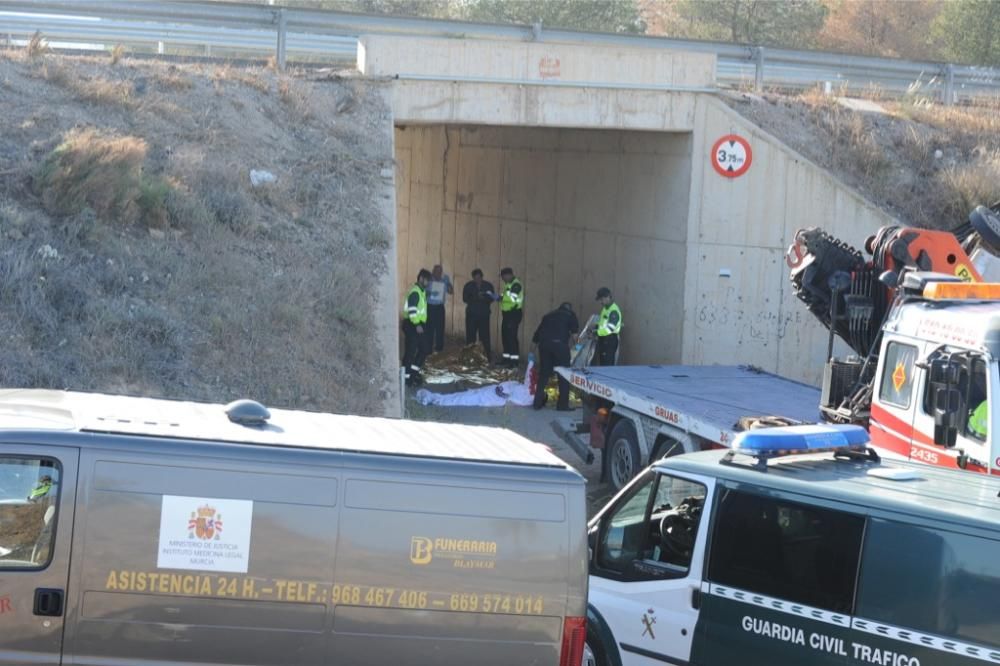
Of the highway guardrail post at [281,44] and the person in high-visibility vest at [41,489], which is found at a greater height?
the highway guardrail post at [281,44]

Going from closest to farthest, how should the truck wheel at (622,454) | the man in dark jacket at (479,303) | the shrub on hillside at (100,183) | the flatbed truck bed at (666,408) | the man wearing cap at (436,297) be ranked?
1. the flatbed truck bed at (666,408)
2. the truck wheel at (622,454)
3. the shrub on hillside at (100,183)
4. the man wearing cap at (436,297)
5. the man in dark jacket at (479,303)

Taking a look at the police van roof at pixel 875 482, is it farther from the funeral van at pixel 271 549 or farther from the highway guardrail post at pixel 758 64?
the highway guardrail post at pixel 758 64

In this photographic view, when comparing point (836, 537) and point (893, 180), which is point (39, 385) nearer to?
point (836, 537)

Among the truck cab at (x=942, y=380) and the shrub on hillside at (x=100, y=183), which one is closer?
the truck cab at (x=942, y=380)

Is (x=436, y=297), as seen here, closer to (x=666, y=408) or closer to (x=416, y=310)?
(x=416, y=310)

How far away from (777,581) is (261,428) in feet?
8.95

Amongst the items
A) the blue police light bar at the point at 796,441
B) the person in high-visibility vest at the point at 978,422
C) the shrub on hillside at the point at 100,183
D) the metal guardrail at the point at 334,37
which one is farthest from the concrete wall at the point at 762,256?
the blue police light bar at the point at 796,441

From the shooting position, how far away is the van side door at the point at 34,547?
521 cm

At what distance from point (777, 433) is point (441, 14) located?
38.5 metres

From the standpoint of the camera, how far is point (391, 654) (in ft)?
18.2

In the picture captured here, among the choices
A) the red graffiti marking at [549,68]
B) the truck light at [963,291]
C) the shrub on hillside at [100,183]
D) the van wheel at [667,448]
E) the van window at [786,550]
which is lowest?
the van wheel at [667,448]

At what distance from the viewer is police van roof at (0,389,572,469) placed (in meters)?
5.59

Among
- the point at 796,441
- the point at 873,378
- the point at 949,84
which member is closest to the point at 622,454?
the point at 873,378

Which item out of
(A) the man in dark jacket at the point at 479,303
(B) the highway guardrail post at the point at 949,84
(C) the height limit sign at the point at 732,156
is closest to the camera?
(C) the height limit sign at the point at 732,156
